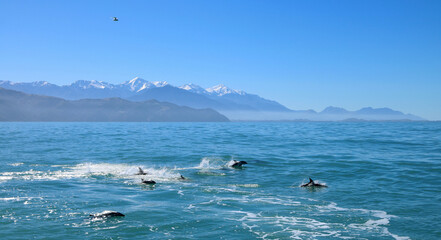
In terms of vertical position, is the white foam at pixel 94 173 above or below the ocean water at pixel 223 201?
below

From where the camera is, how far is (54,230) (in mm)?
15242

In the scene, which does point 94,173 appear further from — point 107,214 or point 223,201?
point 223,201

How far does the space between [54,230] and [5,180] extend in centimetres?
1481

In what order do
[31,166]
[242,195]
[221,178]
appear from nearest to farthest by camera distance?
[242,195], [221,178], [31,166]

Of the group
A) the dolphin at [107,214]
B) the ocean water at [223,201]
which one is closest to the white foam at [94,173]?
the ocean water at [223,201]

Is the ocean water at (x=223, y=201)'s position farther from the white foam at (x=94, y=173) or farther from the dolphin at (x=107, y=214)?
the dolphin at (x=107, y=214)

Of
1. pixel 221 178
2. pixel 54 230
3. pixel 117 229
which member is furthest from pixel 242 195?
pixel 54 230

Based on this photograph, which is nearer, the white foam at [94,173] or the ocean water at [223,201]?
the ocean water at [223,201]

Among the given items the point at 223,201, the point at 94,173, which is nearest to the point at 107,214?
the point at 223,201

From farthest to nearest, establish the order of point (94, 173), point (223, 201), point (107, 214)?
point (94, 173), point (223, 201), point (107, 214)

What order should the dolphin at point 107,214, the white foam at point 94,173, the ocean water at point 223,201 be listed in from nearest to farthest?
the ocean water at point 223,201, the dolphin at point 107,214, the white foam at point 94,173

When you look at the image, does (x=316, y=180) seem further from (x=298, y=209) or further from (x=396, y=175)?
(x=298, y=209)

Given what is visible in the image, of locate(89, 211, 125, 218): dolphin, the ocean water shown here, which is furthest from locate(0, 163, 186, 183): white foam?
locate(89, 211, 125, 218): dolphin

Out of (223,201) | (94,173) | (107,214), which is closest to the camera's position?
(107,214)
